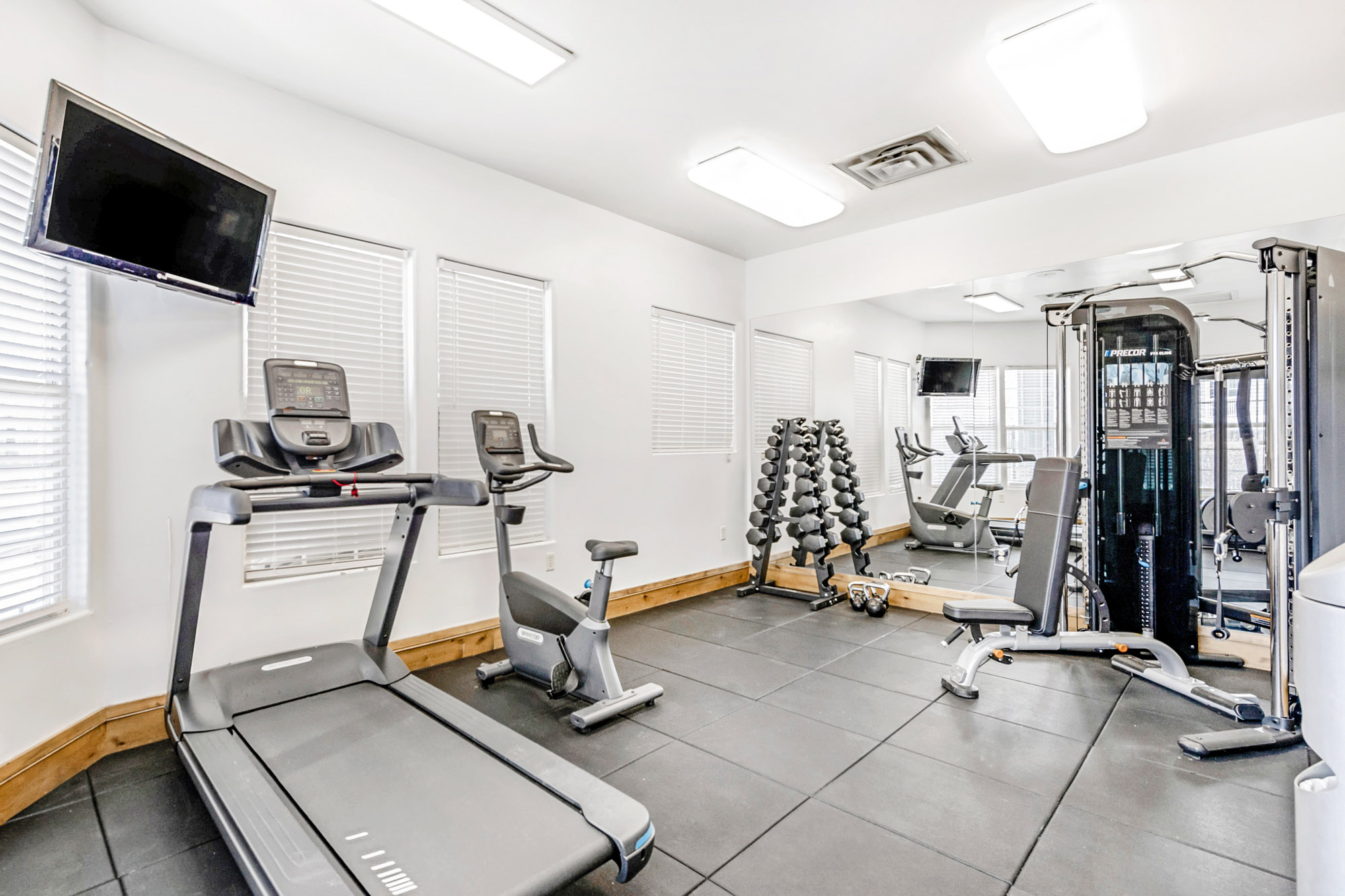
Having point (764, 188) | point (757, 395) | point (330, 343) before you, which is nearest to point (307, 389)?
point (330, 343)

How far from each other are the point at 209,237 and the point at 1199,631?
543 centimetres

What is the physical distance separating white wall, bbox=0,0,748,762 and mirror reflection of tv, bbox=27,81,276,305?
1.20 feet

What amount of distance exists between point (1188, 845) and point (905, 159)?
11.6 feet

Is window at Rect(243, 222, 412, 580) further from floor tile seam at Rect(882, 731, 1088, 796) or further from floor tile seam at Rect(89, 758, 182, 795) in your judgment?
floor tile seam at Rect(882, 731, 1088, 796)

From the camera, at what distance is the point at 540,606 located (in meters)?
3.28

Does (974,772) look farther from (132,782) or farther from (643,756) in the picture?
(132,782)

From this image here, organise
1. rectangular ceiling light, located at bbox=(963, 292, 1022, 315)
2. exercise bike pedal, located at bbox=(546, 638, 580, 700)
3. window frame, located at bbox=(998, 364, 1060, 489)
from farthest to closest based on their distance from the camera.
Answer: rectangular ceiling light, located at bbox=(963, 292, 1022, 315) → window frame, located at bbox=(998, 364, 1060, 489) → exercise bike pedal, located at bbox=(546, 638, 580, 700)

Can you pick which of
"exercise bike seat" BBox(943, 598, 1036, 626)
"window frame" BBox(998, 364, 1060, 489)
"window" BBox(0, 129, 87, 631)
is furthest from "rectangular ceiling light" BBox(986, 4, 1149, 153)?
"window" BBox(0, 129, 87, 631)

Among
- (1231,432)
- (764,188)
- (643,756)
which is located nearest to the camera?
(643,756)

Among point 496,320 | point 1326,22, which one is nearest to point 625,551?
point 496,320

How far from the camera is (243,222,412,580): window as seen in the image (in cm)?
316

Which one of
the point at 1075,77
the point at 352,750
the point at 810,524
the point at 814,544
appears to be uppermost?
the point at 1075,77

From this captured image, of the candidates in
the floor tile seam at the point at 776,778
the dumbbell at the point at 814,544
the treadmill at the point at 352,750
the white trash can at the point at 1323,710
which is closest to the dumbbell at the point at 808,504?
the dumbbell at the point at 814,544

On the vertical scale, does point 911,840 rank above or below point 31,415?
below
